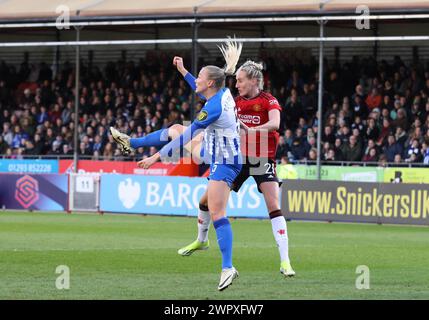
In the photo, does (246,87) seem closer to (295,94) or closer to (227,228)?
(227,228)

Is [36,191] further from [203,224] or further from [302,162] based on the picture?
[203,224]

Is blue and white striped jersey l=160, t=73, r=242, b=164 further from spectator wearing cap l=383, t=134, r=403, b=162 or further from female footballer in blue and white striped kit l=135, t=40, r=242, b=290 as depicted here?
spectator wearing cap l=383, t=134, r=403, b=162

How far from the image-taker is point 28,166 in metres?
34.7

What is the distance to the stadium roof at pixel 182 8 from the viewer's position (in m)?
27.5

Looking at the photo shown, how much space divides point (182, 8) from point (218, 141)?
18814 mm

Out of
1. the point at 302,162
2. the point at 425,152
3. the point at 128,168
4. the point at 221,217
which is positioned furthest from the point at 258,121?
the point at 128,168

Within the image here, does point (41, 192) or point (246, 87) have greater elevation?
point (246, 87)

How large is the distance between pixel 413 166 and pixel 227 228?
A: 57.1 feet

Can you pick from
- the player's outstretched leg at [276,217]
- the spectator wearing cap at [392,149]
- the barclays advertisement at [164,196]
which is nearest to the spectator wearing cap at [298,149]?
the spectator wearing cap at [392,149]

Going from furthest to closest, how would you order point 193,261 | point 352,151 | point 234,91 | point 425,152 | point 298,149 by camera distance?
point 234,91, point 298,149, point 352,151, point 425,152, point 193,261

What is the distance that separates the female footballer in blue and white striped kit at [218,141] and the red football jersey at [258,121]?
1241mm

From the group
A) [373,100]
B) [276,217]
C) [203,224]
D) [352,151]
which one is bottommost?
[203,224]
